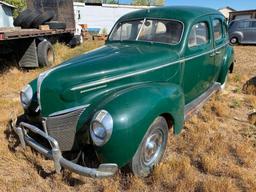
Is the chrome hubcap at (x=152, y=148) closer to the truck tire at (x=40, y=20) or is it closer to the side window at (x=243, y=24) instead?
the truck tire at (x=40, y=20)

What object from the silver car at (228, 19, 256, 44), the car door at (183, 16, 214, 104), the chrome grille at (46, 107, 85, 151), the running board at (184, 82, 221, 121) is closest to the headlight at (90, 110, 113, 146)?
the chrome grille at (46, 107, 85, 151)

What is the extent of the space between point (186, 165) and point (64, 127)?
1.46 meters

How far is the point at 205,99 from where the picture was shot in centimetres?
456

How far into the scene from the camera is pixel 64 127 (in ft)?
→ 9.21

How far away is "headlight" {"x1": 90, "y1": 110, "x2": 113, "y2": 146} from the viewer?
95.6 inches

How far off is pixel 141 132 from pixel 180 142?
1369mm

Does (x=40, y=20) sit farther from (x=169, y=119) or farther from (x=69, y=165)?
(x=69, y=165)

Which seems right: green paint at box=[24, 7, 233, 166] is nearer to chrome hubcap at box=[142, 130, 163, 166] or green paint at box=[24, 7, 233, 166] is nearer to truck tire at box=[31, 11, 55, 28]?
chrome hubcap at box=[142, 130, 163, 166]

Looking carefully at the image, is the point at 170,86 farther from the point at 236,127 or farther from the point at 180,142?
the point at 236,127

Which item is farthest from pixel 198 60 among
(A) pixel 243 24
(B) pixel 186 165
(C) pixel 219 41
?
(A) pixel 243 24

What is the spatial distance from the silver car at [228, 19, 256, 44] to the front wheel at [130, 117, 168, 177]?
1418 centimetres

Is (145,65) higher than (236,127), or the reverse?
(145,65)

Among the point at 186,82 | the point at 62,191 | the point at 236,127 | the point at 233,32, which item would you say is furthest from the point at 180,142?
the point at 233,32

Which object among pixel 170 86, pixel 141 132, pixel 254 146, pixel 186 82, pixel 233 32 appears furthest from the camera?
pixel 233 32
